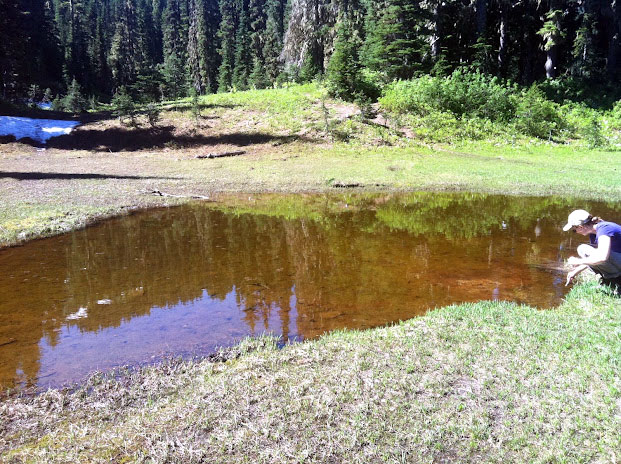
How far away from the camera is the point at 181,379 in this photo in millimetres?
5371

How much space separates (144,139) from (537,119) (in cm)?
3090

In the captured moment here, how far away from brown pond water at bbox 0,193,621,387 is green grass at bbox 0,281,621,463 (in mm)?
1043

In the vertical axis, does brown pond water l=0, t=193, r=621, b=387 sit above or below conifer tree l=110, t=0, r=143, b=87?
below

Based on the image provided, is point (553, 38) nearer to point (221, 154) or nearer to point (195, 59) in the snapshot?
point (221, 154)

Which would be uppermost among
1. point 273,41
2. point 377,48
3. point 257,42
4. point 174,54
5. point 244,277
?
point 257,42

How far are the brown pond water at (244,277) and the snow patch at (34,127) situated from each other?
25918 mm

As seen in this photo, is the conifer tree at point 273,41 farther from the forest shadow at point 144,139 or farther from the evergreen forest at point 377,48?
the forest shadow at point 144,139

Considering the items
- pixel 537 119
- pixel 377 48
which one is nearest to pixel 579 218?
pixel 537 119

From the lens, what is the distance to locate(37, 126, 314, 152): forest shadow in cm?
3356

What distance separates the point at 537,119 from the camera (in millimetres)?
32062

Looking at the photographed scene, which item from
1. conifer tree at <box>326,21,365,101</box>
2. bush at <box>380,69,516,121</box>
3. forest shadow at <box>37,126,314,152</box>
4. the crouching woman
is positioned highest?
conifer tree at <box>326,21,365,101</box>

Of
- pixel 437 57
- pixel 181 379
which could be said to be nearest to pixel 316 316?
pixel 181 379

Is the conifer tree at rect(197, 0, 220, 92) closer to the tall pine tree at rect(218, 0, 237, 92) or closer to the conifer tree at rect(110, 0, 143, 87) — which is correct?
the tall pine tree at rect(218, 0, 237, 92)

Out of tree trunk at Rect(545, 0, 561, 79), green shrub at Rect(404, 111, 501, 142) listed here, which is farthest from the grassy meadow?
tree trunk at Rect(545, 0, 561, 79)
